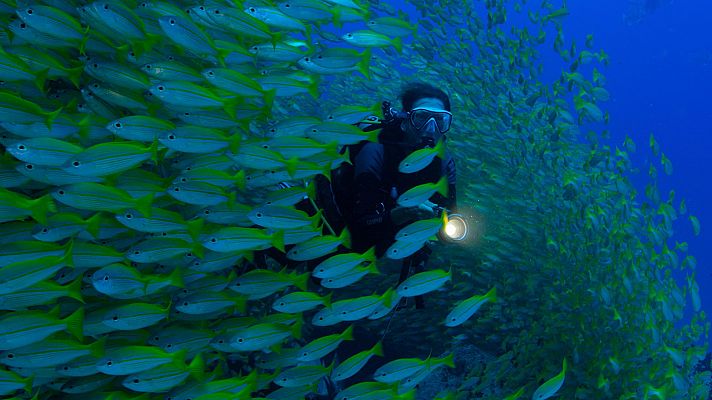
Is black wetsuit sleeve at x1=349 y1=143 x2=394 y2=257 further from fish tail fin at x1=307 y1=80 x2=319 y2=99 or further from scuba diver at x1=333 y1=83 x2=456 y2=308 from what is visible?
fish tail fin at x1=307 y1=80 x2=319 y2=99

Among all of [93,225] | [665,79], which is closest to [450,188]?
[93,225]

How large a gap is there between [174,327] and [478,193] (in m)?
4.64

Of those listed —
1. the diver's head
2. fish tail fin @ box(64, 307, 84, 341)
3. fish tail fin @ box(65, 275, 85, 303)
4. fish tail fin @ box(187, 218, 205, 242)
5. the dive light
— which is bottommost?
the dive light

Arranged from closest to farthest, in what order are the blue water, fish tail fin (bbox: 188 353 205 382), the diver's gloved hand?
fish tail fin (bbox: 188 353 205 382), the diver's gloved hand, the blue water

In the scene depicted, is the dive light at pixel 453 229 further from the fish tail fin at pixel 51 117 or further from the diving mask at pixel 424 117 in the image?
the fish tail fin at pixel 51 117

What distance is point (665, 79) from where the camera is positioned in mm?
86938

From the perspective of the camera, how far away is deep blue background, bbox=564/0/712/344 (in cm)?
6981

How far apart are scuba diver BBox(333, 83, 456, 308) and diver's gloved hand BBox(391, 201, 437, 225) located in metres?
0.08

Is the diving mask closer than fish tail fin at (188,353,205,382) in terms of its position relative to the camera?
No

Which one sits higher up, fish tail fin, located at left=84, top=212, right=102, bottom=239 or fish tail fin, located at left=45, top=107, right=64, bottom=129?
fish tail fin, located at left=45, top=107, right=64, bottom=129

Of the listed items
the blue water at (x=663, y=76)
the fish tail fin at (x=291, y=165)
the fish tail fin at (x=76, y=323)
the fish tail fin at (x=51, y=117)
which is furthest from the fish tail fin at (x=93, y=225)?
the blue water at (x=663, y=76)

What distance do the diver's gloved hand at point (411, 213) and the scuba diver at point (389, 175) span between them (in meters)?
0.08

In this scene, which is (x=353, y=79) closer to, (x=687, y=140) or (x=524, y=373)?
(x=524, y=373)

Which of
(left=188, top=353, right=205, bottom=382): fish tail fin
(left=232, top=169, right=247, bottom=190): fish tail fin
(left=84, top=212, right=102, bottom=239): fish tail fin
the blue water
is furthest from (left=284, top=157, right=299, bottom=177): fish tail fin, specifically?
the blue water
